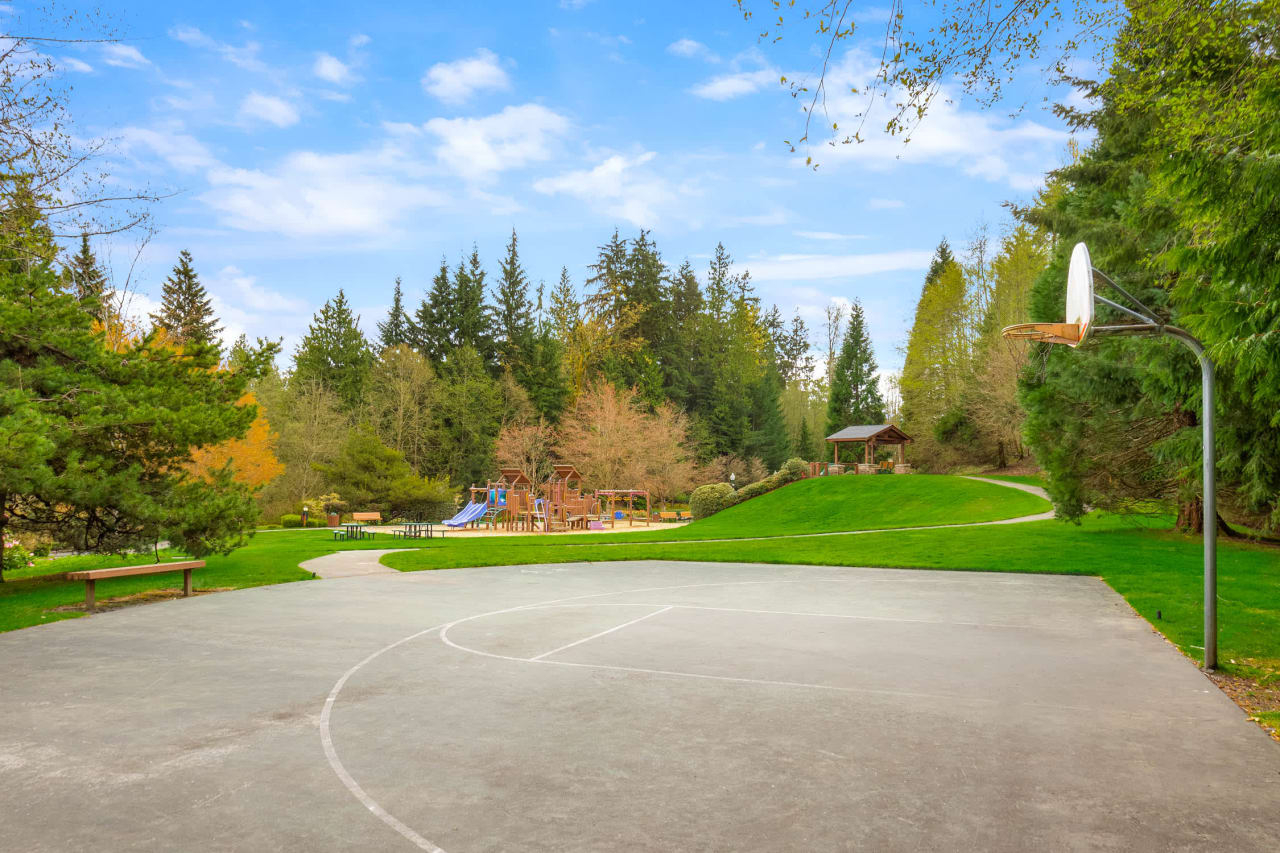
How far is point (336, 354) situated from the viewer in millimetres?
53406

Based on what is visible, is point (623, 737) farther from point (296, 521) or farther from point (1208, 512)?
point (296, 521)

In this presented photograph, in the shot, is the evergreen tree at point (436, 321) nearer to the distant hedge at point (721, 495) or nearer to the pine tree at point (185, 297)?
the pine tree at point (185, 297)

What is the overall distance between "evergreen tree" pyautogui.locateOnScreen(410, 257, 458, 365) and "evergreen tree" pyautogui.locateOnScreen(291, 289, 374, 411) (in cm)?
416

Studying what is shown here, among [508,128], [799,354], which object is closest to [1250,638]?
[508,128]

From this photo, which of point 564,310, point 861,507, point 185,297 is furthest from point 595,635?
point 185,297

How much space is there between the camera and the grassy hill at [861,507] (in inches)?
1116

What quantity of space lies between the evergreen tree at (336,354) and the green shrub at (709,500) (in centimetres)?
2545

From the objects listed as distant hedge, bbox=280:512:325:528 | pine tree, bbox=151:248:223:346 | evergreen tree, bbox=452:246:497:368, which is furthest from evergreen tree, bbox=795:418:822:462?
pine tree, bbox=151:248:223:346

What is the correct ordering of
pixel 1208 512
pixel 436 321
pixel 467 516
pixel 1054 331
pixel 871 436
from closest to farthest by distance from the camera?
pixel 1208 512, pixel 1054 331, pixel 467 516, pixel 871 436, pixel 436 321

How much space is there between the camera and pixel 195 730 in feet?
17.4

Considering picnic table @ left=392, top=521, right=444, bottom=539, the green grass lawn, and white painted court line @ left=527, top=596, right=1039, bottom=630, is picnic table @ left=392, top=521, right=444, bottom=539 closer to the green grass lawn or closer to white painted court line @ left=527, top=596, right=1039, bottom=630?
the green grass lawn

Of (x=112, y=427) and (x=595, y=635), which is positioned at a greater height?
(x=112, y=427)

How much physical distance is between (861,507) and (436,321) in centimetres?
3312

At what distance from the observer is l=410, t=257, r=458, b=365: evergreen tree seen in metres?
53.6
